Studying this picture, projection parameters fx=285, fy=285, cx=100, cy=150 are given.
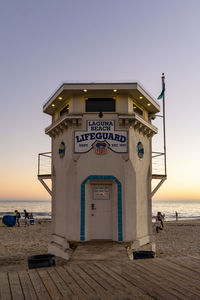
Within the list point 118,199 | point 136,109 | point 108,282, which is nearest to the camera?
point 108,282

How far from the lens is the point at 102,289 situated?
21.1 ft

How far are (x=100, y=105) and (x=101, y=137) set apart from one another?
187 cm

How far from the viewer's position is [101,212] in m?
14.8

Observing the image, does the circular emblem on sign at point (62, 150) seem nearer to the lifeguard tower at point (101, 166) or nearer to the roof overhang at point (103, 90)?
the lifeguard tower at point (101, 166)

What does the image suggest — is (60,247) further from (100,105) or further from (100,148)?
(100,105)

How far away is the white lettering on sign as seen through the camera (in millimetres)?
14789

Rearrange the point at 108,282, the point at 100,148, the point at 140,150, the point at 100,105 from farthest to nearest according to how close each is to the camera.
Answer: the point at 140,150 → the point at 100,105 → the point at 100,148 → the point at 108,282

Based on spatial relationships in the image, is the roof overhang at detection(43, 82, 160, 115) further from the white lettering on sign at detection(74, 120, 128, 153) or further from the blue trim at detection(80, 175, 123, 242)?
the blue trim at detection(80, 175, 123, 242)

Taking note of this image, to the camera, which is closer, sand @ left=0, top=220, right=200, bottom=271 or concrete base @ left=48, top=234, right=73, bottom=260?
concrete base @ left=48, top=234, right=73, bottom=260

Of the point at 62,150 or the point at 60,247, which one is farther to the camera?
the point at 62,150

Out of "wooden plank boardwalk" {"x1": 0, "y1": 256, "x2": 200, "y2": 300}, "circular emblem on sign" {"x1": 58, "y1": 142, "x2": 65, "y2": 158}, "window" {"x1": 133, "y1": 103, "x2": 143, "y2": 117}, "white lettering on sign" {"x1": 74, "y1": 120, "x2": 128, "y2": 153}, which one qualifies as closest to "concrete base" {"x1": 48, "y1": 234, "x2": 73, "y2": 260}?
"circular emblem on sign" {"x1": 58, "y1": 142, "x2": 65, "y2": 158}

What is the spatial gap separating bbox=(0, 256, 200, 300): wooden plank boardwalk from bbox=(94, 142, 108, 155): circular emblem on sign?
6896 millimetres

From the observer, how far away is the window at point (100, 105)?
50.5 ft

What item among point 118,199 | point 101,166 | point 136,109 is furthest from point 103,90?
point 118,199
